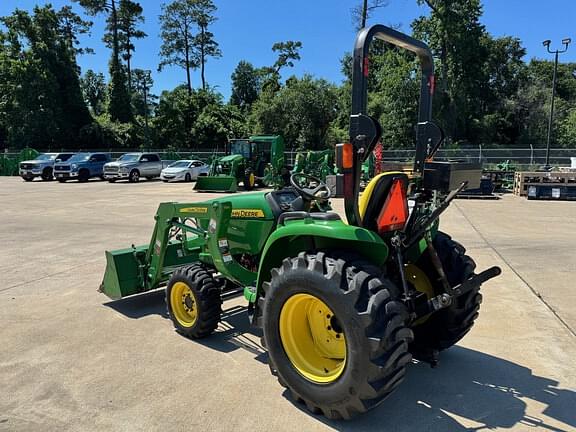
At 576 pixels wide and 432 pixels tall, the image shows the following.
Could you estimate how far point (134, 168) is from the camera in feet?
92.1

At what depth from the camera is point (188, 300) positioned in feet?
14.9

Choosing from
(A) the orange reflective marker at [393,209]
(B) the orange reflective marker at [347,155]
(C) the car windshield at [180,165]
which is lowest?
(C) the car windshield at [180,165]

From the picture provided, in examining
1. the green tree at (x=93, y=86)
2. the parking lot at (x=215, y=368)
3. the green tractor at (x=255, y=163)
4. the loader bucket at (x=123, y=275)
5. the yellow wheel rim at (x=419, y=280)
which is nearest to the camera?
the parking lot at (x=215, y=368)

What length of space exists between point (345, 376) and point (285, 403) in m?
0.68

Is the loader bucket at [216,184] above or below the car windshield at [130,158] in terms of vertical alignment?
below

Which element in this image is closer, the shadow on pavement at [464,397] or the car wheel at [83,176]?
the shadow on pavement at [464,397]

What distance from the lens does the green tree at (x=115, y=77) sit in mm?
47812

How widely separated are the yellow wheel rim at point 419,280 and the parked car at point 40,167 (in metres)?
29.9

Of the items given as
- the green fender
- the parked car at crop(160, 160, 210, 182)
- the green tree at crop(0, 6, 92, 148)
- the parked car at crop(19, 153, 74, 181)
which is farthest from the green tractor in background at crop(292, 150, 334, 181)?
the green tree at crop(0, 6, 92, 148)

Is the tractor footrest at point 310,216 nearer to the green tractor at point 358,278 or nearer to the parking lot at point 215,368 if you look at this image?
the green tractor at point 358,278

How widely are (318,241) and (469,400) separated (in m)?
1.58

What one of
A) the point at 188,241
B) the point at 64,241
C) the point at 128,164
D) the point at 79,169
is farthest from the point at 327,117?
the point at 188,241

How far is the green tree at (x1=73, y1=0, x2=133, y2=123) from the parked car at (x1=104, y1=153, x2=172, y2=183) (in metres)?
20.7

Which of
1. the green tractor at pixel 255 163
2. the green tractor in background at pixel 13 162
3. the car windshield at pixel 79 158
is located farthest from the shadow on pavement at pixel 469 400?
the green tractor in background at pixel 13 162
